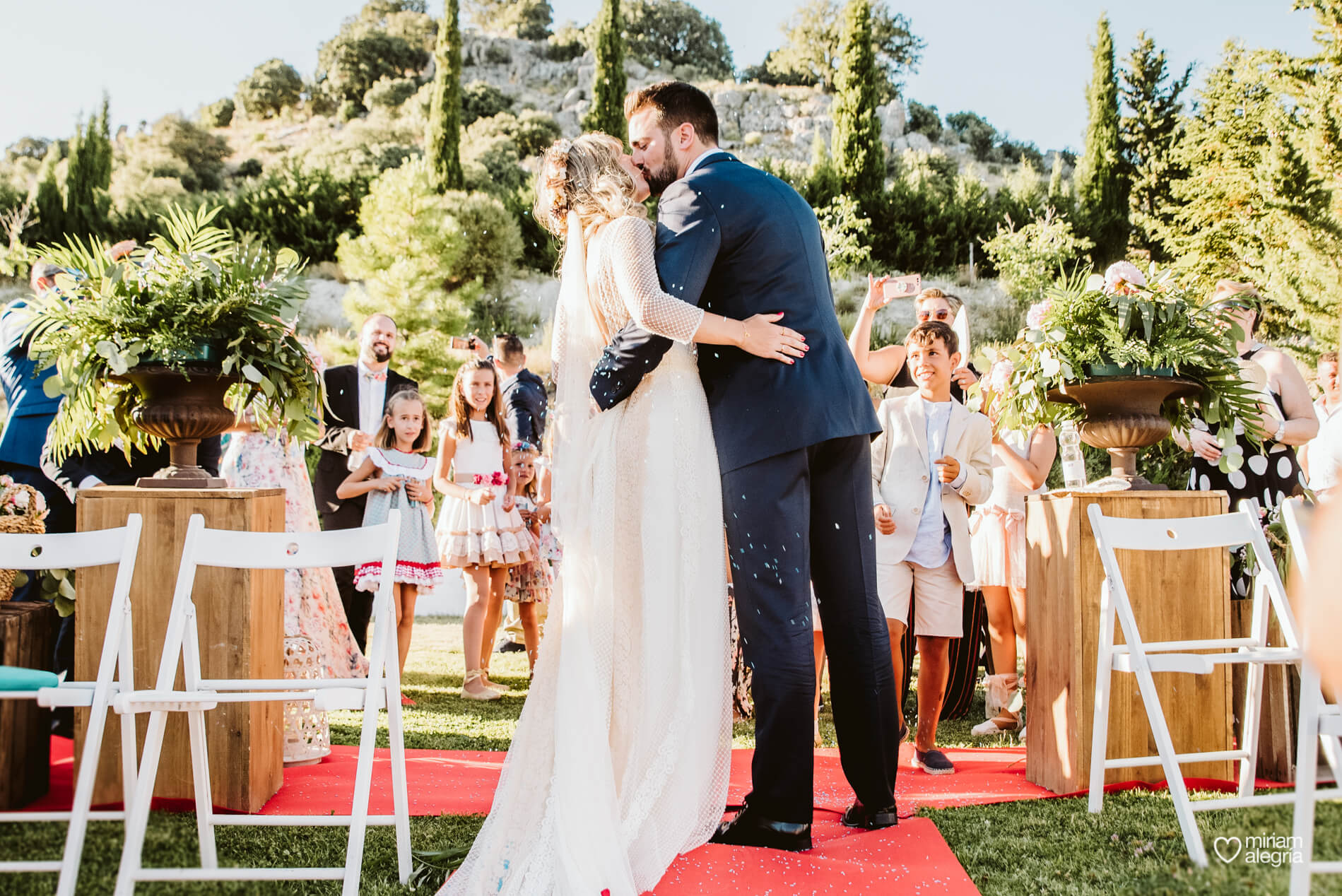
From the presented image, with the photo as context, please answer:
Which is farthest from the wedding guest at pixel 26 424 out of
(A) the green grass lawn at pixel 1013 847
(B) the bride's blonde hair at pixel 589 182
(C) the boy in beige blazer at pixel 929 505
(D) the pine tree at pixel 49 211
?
(D) the pine tree at pixel 49 211

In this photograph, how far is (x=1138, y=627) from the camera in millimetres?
3535

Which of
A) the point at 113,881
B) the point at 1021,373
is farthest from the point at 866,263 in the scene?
the point at 113,881

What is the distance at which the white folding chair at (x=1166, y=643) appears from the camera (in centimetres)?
289

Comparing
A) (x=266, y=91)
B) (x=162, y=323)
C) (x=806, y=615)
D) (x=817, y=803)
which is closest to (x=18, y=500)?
(x=162, y=323)

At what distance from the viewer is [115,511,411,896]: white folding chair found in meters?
2.40

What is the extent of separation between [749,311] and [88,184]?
1211 inches

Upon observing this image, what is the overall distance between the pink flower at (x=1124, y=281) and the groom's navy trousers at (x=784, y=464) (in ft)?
4.15

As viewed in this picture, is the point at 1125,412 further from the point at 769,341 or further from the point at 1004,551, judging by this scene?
the point at 769,341

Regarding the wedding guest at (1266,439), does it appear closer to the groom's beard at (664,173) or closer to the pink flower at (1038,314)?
the pink flower at (1038,314)

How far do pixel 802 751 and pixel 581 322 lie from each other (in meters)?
1.34

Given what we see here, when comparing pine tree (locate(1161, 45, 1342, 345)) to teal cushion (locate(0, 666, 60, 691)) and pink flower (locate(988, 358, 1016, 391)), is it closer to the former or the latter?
pink flower (locate(988, 358, 1016, 391))

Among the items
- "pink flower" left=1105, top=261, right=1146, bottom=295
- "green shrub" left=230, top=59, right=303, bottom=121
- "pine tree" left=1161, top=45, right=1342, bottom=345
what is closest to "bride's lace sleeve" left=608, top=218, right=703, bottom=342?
"pink flower" left=1105, top=261, right=1146, bottom=295

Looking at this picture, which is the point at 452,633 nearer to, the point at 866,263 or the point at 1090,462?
the point at 1090,462

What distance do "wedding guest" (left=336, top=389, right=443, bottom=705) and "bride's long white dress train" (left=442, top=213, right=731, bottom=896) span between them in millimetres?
2675
